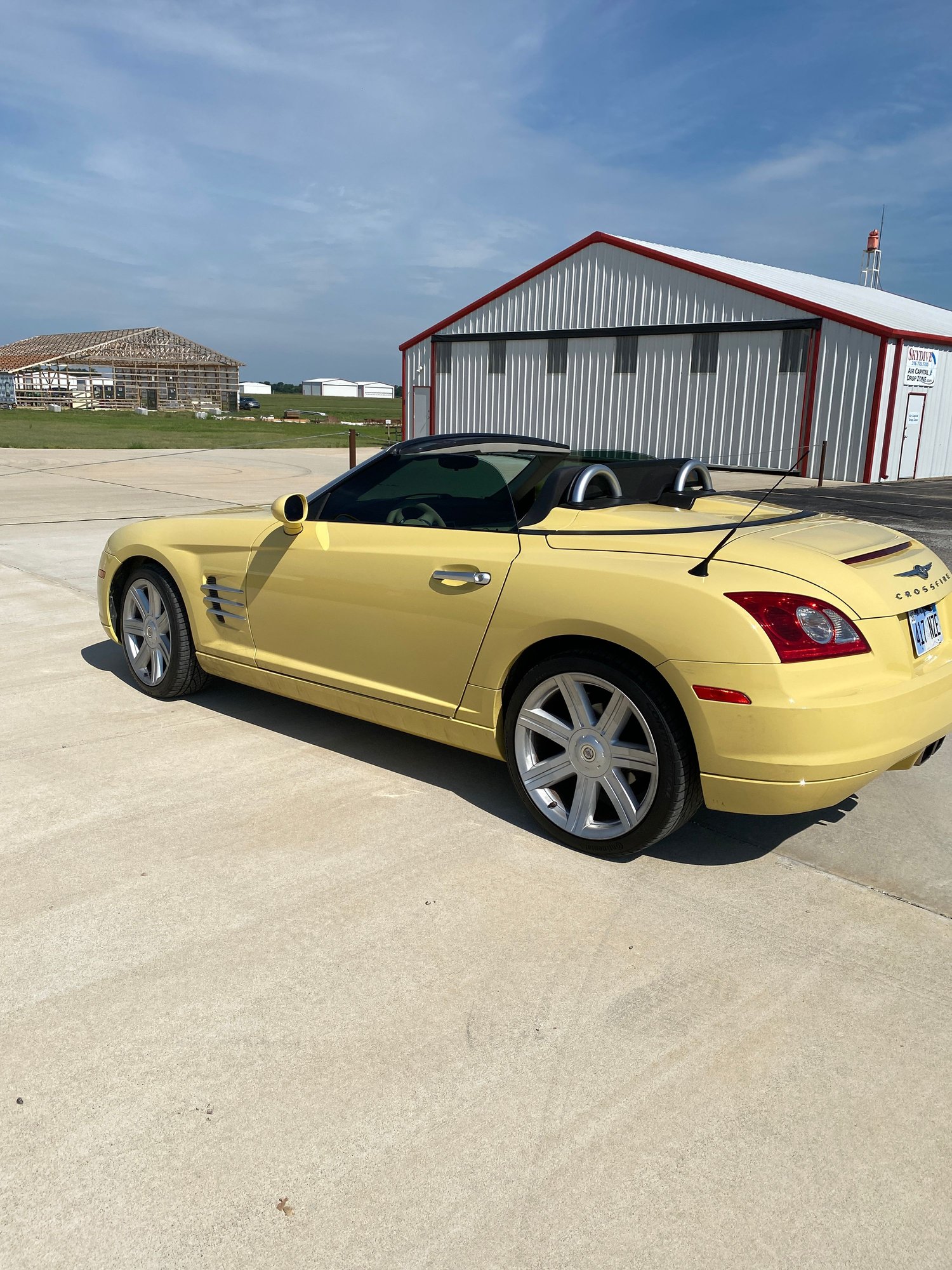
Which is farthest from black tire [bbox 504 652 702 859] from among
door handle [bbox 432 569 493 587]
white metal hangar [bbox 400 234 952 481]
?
white metal hangar [bbox 400 234 952 481]

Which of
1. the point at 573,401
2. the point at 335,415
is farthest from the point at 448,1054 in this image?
the point at 335,415

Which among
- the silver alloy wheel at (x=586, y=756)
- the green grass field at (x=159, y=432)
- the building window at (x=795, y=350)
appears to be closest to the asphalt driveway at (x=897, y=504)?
the building window at (x=795, y=350)

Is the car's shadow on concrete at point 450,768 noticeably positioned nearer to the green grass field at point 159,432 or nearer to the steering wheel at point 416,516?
the steering wheel at point 416,516

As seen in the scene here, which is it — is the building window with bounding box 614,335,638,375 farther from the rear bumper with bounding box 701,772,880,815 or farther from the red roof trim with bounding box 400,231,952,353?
the rear bumper with bounding box 701,772,880,815

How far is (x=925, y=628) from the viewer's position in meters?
3.60

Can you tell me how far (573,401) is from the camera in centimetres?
2955

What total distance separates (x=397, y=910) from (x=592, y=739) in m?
0.88

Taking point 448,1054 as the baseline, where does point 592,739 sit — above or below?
above

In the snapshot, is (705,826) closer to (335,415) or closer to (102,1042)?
(102,1042)

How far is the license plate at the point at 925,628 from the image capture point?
11.5 ft

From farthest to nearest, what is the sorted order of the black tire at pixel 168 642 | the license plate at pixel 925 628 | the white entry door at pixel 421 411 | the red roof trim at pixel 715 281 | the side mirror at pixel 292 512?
the white entry door at pixel 421 411, the red roof trim at pixel 715 281, the black tire at pixel 168 642, the side mirror at pixel 292 512, the license plate at pixel 925 628

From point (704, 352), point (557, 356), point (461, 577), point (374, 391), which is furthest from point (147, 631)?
point (374, 391)

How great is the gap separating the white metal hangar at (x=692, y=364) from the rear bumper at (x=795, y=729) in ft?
56.7

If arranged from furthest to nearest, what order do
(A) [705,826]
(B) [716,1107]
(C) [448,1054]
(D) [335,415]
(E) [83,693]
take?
(D) [335,415], (E) [83,693], (A) [705,826], (C) [448,1054], (B) [716,1107]
